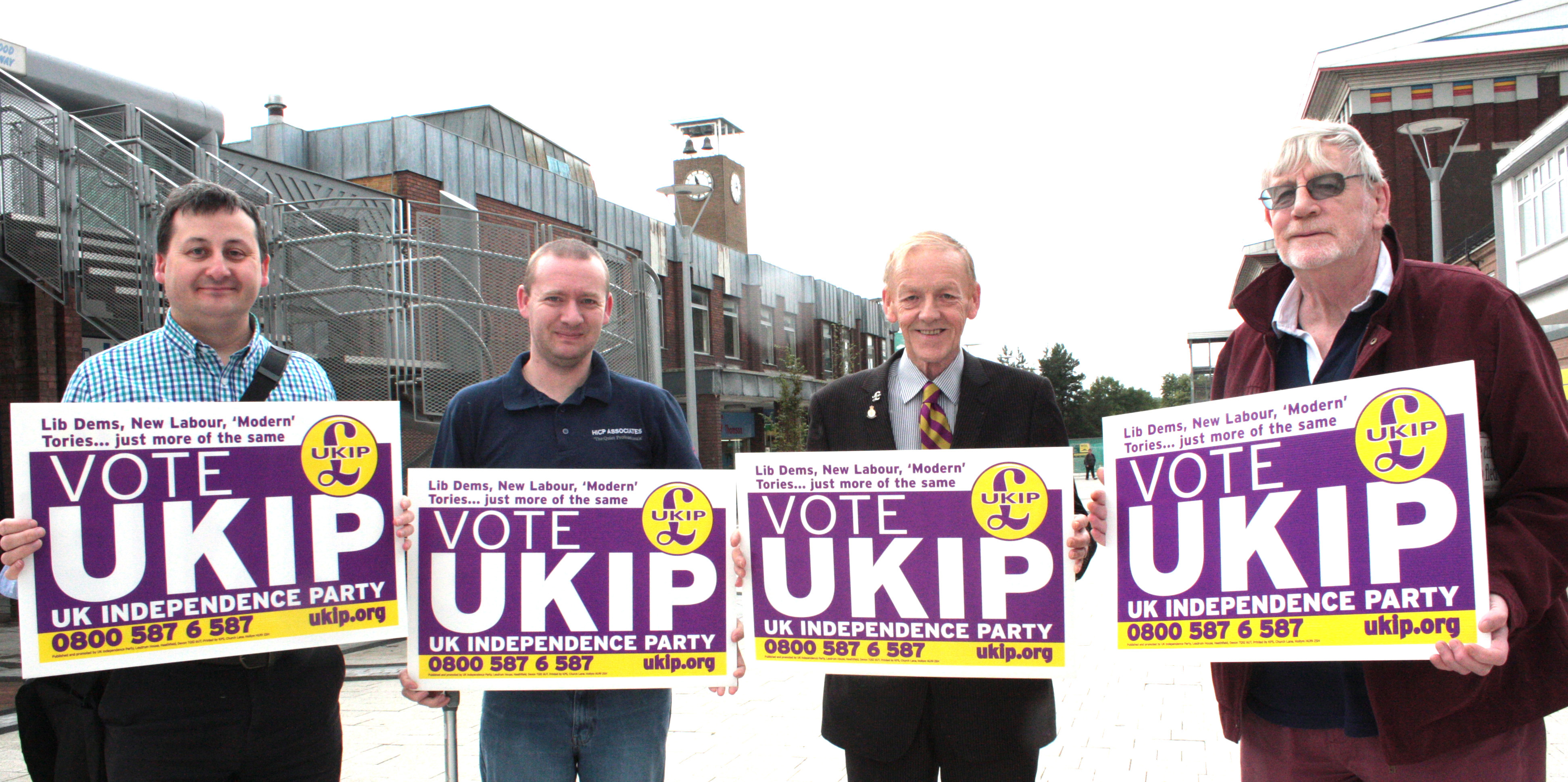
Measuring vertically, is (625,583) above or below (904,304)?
below

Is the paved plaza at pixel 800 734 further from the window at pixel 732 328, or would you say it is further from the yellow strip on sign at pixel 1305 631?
the window at pixel 732 328

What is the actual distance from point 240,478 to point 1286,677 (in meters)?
2.81

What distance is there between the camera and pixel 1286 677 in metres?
2.56

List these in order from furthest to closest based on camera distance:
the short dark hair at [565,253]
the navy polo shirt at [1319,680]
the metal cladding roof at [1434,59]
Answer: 1. the metal cladding roof at [1434,59]
2. the short dark hair at [565,253]
3. the navy polo shirt at [1319,680]

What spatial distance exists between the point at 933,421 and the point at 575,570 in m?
1.15

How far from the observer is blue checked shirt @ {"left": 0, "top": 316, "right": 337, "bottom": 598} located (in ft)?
9.14

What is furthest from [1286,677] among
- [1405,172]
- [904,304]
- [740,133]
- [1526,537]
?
[1405,172]

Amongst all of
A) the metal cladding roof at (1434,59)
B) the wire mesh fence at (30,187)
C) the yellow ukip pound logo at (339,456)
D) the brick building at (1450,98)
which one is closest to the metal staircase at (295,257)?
the wire mesh fence at (30,187)

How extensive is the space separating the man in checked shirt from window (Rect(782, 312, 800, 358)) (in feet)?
106

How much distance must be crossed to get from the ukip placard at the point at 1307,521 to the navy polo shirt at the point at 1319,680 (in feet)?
0.36

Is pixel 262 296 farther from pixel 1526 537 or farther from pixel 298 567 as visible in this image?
pixel 1526 537

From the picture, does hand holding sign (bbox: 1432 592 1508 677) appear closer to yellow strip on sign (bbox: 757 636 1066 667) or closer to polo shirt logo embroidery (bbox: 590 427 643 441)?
yellow strip on sign (bbox: 757 636 1066 667)

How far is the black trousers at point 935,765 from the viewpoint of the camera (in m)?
2.75

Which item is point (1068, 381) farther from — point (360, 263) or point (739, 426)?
point (360, 263)
